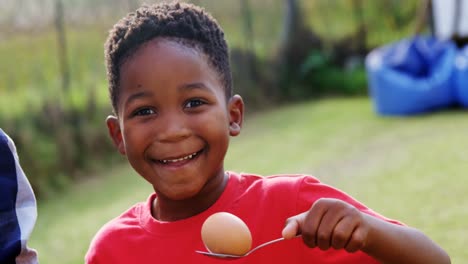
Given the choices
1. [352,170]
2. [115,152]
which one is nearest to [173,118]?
[352,170]

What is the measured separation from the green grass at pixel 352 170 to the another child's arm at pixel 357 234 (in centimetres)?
202

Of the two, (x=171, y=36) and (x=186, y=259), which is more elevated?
(x=171, y=36)

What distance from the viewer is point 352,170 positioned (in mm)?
6391

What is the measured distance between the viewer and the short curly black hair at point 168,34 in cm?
197

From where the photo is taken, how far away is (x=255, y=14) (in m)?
11.5

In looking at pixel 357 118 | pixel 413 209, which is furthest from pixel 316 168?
pixel 357 118

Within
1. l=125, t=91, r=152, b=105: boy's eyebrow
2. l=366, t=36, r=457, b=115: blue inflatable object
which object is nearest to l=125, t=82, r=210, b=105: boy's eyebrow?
l=125, t=91, r=152, b=105: boy's eyebrow

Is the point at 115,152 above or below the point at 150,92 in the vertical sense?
below

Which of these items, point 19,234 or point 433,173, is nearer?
point 19,234

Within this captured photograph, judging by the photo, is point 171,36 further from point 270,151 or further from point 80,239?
point 270,151

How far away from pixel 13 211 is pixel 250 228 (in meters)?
0.56

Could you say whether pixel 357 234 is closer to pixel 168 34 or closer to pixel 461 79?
pixel 168 34

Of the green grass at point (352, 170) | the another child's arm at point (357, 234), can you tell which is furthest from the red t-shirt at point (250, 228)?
the green grass at point (352, 170)

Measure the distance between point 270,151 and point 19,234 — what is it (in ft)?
20.1
